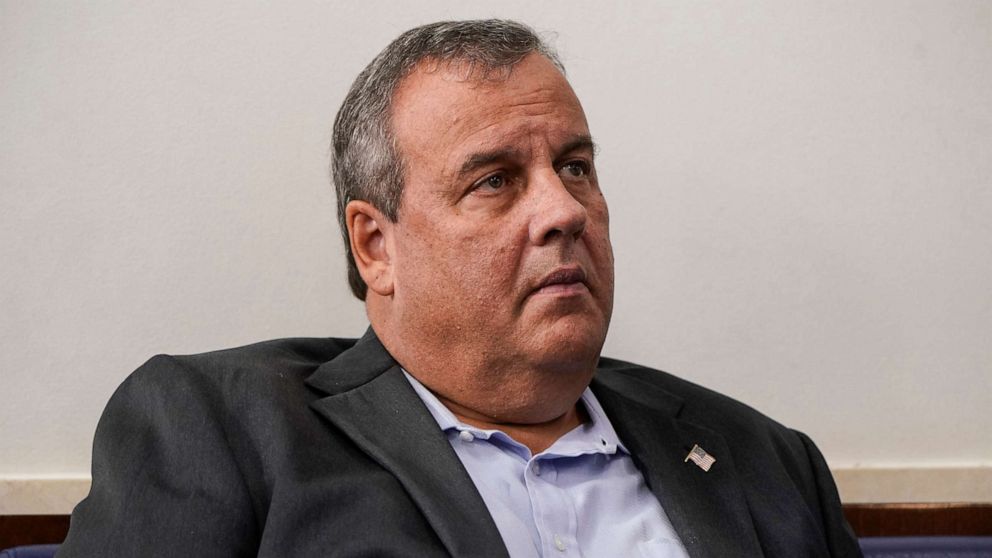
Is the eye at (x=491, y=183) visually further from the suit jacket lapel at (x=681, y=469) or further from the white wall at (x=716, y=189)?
the white wall at (x=716, y=189)

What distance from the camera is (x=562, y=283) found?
1.63m

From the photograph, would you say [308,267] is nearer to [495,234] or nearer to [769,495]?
[495,234]

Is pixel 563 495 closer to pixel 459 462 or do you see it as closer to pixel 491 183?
pixel 459 462

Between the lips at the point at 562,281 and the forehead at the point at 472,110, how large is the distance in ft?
0.74

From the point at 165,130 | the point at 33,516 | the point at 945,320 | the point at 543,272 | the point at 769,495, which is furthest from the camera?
the point at 945,320

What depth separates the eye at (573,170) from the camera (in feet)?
5.79

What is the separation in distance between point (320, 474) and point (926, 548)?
1.25 metres

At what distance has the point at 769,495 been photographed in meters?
1.81

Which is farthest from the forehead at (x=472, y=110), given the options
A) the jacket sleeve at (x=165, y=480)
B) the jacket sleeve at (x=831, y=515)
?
the jacket sleeve at (x=831, y=515)

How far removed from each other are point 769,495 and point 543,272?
60cm

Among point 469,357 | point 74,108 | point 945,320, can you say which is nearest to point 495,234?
point 469,357

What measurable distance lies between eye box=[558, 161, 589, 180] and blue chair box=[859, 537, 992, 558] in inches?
37.3

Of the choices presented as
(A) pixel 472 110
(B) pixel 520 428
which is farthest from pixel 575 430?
(A) pixel 472 110

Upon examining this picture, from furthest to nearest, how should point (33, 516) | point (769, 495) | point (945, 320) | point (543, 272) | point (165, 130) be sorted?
1. point (945, 320)
2. point (165, 130)
3. point (33, 516)
4. point (769, 495)
5. point (543, 272)
